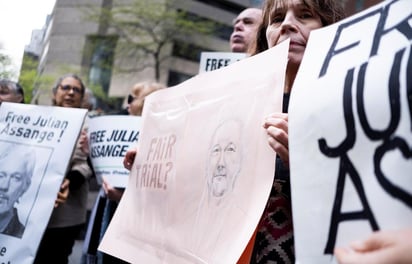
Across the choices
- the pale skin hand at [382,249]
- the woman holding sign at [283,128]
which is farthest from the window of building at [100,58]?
the pale skin hand at [382,249]

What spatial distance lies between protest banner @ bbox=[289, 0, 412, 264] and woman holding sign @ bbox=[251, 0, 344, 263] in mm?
95

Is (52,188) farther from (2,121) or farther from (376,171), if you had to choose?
(376,171)

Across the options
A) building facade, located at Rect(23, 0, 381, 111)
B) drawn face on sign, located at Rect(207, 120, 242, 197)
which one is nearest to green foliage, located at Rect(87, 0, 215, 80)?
building facade, located at Rect(23, 0, 381, 111)

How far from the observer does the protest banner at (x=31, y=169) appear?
229 centimetres

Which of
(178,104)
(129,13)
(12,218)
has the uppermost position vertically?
(129,13)

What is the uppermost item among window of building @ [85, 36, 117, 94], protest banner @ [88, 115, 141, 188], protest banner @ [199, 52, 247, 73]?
window of building @ [85, 36, 117, 94]

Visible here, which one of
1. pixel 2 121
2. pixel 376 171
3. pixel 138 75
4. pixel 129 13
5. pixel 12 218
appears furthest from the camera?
pixel 138 75

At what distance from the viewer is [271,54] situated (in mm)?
1162

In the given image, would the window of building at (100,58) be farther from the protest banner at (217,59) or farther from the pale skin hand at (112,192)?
the pale skin hand at (112,192)

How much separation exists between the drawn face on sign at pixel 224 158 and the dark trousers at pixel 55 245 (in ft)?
6.15

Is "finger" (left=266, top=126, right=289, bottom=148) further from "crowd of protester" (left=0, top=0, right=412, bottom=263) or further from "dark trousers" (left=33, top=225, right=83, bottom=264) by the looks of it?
"dark trousers" (left=33, top=225, right=83, bottom=264)

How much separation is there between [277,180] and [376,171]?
0.43m

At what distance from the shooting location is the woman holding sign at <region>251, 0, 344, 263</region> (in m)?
1.02

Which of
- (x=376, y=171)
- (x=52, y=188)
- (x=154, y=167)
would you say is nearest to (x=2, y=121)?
(x=52, y=188)
